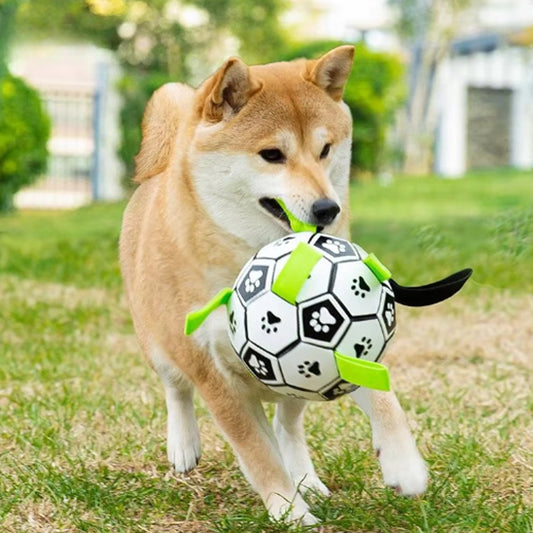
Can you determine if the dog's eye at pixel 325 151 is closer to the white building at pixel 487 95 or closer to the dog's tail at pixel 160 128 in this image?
the dog's tail at pixel 160 128

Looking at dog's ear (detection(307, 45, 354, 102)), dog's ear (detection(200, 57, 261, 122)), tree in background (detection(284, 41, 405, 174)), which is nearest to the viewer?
dog's ear (detection(200, 57, 261, 122))

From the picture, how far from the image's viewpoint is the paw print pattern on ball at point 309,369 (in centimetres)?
258

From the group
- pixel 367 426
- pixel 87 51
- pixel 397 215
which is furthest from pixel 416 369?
pixel 87 51

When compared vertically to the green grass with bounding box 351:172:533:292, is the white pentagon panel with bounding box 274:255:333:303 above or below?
above

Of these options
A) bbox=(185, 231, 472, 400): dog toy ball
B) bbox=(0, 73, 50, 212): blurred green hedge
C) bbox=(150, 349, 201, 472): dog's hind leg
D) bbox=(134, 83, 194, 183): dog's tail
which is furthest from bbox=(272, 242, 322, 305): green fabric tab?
bbox=(0, 73, 50, 212): blurred green hedge

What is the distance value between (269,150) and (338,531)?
104 centimetres

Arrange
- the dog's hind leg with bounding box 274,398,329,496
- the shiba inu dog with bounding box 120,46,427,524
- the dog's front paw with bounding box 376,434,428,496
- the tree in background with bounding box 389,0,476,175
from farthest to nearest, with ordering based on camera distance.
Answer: the tree in background with bounding box 389,0,476,175, the dog's hind leg with bounding box 274,398,329,496, the shiba inu dog with bounding box 120,46,427,524, the dog's front paw with bounding box 376,434,428,496

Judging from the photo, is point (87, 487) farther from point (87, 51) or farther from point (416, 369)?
point (87, 51)

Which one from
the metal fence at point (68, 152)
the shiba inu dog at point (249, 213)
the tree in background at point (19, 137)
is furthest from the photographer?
the metal fence at point (68, 152)

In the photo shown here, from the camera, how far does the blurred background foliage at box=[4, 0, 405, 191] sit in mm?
16375

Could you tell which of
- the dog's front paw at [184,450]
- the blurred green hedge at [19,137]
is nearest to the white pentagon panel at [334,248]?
the dog's front paw at [184,450]

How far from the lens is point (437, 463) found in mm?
3352

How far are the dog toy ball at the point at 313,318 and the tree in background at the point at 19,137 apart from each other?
1142 centimetres

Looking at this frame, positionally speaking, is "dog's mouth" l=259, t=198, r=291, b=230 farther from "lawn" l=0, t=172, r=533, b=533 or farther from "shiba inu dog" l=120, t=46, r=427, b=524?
Answer: "lawn" l=0, t=172, r=533, b=533
